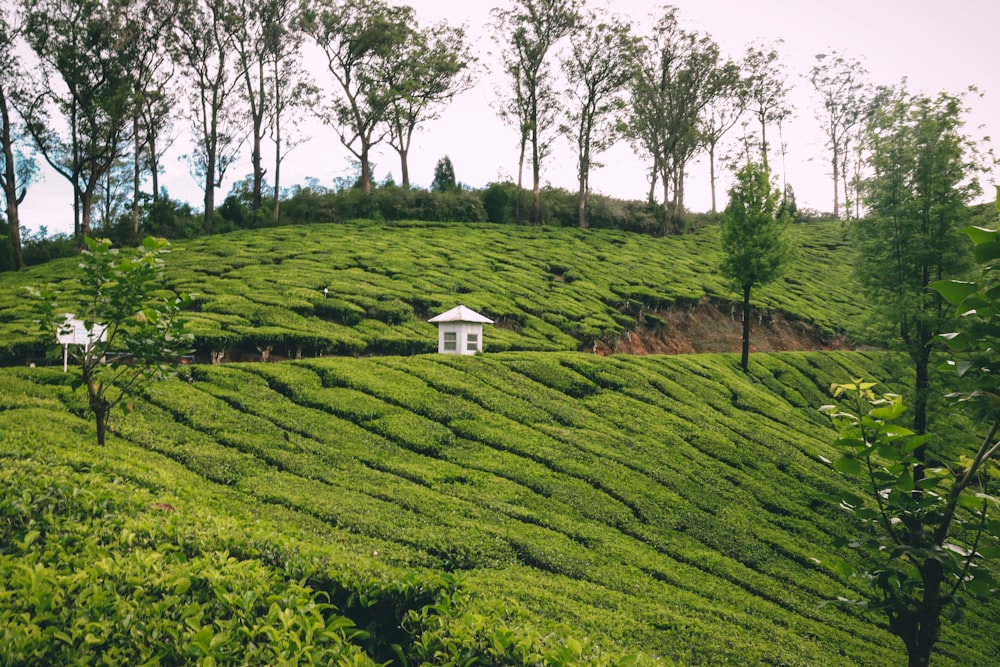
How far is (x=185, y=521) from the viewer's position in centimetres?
524

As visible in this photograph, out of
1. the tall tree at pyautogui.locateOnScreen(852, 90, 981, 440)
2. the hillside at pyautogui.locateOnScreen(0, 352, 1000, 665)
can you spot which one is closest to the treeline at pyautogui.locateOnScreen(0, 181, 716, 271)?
the hillside at pyautogui.locateOnScreen(0, 352, 1000, 665)

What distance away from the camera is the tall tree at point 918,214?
1372 cm

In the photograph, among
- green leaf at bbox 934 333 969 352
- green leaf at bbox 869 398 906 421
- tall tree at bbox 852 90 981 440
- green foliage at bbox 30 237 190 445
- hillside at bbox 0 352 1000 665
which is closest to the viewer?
green leaf at bbox 934 333 969 352

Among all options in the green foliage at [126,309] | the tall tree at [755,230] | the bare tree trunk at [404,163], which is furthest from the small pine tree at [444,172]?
the green foliage at [126,309]

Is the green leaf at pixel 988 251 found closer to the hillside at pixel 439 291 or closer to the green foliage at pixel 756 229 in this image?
the hillside at pixel 439 291

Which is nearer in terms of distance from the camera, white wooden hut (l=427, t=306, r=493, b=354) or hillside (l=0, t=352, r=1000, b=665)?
hillside (l=0, t=352, r=1000, b=665)

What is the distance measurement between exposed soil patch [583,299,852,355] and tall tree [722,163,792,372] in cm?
430

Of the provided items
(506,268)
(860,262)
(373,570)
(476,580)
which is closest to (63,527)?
(373,570)

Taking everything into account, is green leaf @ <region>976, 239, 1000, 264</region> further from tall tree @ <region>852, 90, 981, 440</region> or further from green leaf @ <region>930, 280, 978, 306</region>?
tall tree @ <region>852, 90, 981, 440</region>

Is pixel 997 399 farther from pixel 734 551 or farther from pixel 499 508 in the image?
pixel 734 551

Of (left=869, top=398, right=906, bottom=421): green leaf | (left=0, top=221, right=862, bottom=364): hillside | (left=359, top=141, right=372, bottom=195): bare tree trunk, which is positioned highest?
(left=359, top=141, right=372, bottom=195): bare tree trunk

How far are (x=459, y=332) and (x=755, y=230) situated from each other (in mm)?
10018

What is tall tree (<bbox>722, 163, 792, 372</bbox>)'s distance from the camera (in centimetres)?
1909

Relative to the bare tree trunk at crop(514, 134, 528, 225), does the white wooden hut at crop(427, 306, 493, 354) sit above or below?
below
